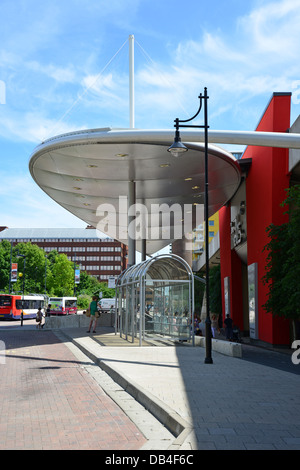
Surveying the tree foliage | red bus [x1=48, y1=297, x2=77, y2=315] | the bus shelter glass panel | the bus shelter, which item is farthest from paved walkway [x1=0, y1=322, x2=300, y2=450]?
red bus [x1=48, y1=297, x2=77, y2=315]

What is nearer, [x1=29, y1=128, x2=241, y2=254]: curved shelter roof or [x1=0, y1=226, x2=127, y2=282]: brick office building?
[x1=29, y1=128, x2=241, y2=254]: curved shelter roof

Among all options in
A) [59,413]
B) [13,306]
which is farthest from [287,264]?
[13,306]

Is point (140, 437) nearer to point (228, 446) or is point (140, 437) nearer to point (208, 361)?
point (228, 446)

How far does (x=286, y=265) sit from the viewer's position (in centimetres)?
1748

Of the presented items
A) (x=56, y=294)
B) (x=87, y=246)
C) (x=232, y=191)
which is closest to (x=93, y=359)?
(x=232, y=191)

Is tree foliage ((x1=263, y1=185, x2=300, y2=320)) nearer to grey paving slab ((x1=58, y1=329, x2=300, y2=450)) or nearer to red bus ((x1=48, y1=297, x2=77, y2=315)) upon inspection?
grey paving slab ((x1=58, y1=329, x2=300, y2=450))

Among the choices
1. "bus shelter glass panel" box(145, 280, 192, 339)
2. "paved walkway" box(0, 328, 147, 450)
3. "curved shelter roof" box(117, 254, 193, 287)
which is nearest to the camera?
"paved walkway" box(0, 328, 147, 450)

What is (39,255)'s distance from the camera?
102938mm

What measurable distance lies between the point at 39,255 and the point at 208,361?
92288mm

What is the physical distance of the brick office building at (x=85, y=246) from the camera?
500ft

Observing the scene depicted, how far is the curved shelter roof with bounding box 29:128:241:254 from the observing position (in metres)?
22.6

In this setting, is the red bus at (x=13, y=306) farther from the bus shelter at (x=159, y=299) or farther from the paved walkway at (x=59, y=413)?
the paved walkway at (x=59, y=413)

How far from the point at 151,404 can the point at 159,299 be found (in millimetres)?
15912

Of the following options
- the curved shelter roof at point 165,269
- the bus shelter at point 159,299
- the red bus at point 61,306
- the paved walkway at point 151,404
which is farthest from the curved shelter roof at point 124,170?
the red bus at point 61,306
